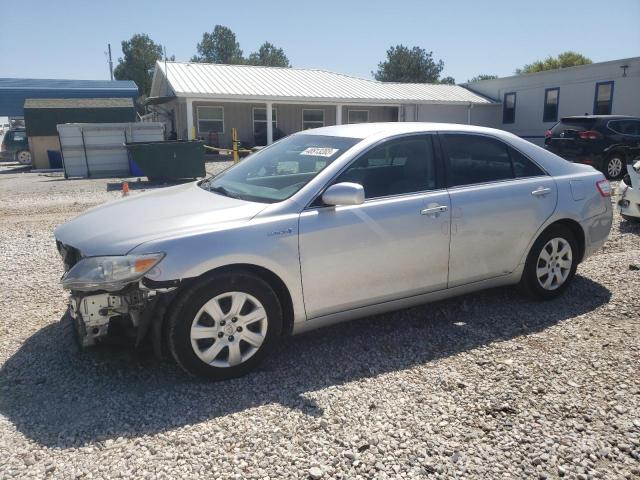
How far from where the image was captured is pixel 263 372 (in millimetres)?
3635

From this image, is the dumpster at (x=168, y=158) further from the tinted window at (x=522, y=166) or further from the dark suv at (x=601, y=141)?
the tinted window at (x=522, y=166)

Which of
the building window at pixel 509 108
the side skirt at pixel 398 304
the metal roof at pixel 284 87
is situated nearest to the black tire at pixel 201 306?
the side skirt at pixel 398 304

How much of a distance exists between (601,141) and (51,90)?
101ft

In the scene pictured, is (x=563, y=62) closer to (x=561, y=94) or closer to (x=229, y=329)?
(x=561, y=94)

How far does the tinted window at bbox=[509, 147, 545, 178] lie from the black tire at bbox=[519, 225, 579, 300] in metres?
0.50

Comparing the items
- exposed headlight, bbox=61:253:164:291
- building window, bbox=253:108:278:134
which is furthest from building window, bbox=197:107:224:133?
exposed headlight, bbox=61:253:164:291

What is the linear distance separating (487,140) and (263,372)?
2.65 metres

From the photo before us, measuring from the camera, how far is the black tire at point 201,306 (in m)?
3.25

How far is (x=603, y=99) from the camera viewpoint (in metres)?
24.2

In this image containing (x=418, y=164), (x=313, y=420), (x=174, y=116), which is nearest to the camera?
(x=313, y=420)

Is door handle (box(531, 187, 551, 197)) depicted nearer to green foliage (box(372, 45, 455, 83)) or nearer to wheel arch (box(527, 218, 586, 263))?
wheel arch (box(527, 218, 586, 263))

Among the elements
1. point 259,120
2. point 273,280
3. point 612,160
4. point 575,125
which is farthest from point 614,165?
point 259,120

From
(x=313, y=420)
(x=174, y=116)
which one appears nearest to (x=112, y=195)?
(x=313, y=420)

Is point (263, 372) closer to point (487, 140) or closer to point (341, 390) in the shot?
point (341, 390)
